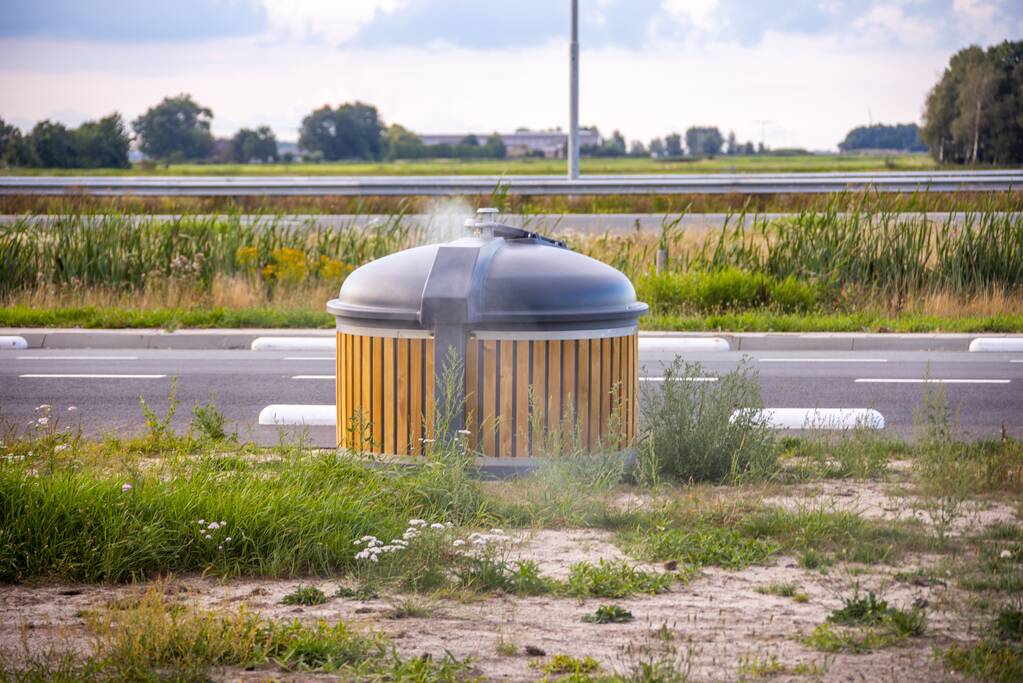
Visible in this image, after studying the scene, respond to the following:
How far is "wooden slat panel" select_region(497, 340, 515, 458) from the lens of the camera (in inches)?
227

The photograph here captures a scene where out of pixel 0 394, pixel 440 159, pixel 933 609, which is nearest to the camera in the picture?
pixel 933 609

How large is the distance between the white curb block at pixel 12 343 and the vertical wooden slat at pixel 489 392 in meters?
8.39

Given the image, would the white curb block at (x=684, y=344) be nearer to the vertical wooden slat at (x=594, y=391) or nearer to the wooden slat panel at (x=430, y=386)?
the vertical wooden slat at (x=594, y=391)

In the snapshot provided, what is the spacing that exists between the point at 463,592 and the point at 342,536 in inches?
26.5

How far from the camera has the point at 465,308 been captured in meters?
5.68

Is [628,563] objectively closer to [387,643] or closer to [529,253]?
[387,643]

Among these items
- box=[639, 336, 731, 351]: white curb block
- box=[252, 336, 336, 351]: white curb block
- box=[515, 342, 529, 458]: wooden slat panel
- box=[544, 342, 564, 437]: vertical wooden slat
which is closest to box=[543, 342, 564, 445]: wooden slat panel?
A: box=[544, 342, 564, 437]: vertical wooden slat

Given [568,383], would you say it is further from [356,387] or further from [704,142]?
[704,142]

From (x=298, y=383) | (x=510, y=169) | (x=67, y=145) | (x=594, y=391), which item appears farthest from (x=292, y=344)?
(x=510, y=169)

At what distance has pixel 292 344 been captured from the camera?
12.1m

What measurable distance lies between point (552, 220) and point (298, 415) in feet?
40.3

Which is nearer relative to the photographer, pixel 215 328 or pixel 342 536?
pixel 342 536

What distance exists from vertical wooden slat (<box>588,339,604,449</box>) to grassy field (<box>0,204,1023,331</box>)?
699cm

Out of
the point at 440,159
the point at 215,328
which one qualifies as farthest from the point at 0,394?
the point at 440,159
